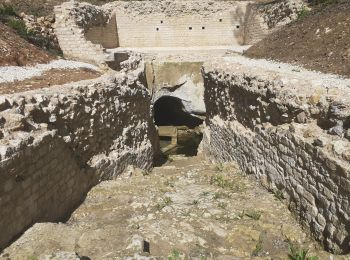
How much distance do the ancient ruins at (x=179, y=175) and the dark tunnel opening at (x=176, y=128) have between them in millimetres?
5560

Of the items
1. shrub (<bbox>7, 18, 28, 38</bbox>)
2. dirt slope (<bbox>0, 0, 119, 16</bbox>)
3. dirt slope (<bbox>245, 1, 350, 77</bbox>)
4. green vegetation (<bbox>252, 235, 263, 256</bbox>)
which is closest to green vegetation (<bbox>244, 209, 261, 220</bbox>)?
green vegetation (<bbox>252, 235, 263, 256</bbox>)

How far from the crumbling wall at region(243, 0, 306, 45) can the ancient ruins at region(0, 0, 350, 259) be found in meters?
9.62

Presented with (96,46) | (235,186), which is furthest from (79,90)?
(96,46)

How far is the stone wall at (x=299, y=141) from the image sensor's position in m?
5.31

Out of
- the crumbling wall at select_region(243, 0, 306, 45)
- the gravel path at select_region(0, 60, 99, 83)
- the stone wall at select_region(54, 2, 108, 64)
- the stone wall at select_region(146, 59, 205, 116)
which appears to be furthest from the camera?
the crumbling wall at select_region(243, 0, 306, 45)

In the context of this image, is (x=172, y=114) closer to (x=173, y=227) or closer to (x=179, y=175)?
(x=179, y=175)

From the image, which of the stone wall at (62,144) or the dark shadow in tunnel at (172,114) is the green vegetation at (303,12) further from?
the stone wall at (62,144)

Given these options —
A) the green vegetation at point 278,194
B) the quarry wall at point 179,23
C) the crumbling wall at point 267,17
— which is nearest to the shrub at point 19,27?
the quarry wall at point 179,23

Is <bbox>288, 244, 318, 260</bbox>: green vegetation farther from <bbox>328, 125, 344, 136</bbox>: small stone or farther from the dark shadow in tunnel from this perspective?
the dark shadow in tunnel

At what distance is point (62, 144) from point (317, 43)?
33.0 feet

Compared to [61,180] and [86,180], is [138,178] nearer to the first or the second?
[86,180]

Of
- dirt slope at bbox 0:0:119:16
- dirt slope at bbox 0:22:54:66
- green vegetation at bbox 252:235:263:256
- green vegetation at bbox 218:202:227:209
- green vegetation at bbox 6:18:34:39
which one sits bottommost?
green vegetation at bbox 252:235:263:256

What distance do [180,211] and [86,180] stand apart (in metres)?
2.39

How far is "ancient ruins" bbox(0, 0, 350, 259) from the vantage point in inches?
205
